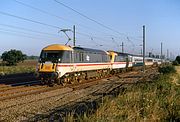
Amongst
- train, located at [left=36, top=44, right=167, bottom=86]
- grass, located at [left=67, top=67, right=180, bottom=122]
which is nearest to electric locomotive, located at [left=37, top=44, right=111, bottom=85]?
train, located at [left=36, top=44, right=167, bottom=86]

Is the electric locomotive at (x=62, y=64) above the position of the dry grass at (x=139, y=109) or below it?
above

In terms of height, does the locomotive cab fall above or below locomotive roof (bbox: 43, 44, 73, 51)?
below

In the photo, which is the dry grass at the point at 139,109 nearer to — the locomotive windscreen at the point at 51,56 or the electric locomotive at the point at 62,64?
the electric locomotive at the point at 62,64

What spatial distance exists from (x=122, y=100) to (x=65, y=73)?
35.1 ft

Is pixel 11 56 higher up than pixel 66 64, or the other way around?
pixel 11 56

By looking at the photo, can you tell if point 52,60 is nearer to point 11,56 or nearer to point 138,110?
point 138,110

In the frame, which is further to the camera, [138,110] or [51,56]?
[51,56]

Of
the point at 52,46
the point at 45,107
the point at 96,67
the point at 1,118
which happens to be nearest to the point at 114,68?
the point at 96,67

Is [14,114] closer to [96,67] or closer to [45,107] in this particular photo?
[45,107]

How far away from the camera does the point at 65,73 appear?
68.7ft

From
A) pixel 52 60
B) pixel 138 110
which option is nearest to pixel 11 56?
pixel 52 60

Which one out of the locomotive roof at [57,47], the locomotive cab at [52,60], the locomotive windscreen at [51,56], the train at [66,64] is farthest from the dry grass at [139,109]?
the locomotive roof at [57,47]

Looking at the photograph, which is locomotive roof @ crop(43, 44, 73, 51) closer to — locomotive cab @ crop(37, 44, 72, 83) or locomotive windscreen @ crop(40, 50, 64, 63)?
locomotive cab @ crop(37, 44, 72, 83)

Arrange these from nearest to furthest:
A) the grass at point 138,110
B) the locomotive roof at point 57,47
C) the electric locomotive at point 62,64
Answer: the grass at point 138,110 → the electric locomotive at point 62,64 → the locomotive roof at point 57,47
